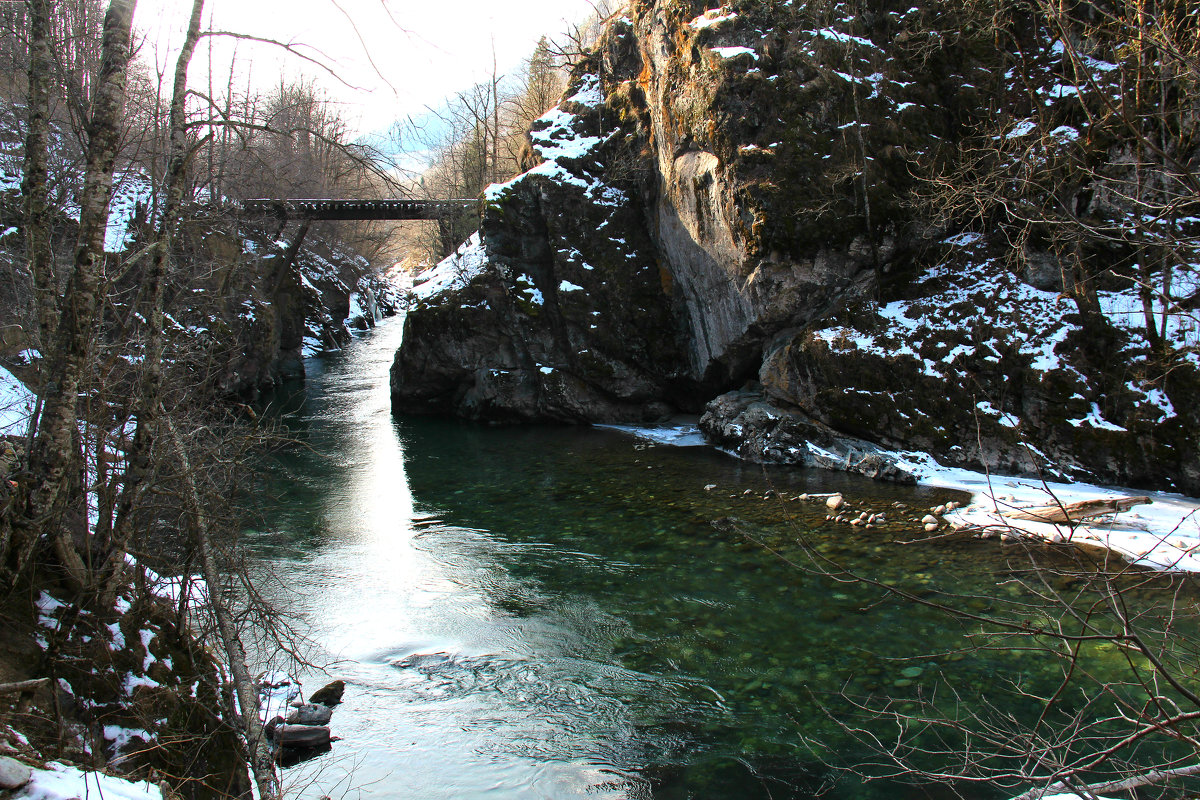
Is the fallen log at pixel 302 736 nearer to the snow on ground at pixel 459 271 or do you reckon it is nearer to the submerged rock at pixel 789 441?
the submerged rock at pixel 789 441

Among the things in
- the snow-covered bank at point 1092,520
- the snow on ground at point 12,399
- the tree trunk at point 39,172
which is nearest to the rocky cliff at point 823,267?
the snow-covered bank at point 1092,520

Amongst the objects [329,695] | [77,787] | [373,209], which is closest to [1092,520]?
[329,695]

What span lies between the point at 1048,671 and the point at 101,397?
922 cm

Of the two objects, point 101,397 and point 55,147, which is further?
point 55,147

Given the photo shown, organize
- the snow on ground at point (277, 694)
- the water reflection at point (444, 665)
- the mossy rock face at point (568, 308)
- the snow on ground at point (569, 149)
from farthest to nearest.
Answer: the snow on ground at point (569, 149)
the mossy rock face at point (568, 308)
the snow on ground at point (277, 694)
the water reflection at point (444, 665)

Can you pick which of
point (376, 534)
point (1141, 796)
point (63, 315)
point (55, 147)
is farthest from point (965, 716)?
point (55, 147)

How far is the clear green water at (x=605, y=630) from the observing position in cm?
616

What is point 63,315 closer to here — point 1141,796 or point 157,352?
point 157,352

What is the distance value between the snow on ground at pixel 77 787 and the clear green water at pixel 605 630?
2.33 metres

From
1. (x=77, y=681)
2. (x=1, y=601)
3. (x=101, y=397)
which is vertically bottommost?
(x=77, y=681)

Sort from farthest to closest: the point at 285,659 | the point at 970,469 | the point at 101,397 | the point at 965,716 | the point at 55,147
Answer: the point at 970,469, the point at 55,147, the point at 285,659, the point at 965,716, the point at 101,397

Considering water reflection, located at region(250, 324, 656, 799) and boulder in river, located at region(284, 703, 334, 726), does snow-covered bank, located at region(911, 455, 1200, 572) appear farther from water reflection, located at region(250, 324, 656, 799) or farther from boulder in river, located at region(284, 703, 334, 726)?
boulder in river, located at region(284, 703, 334, 726)

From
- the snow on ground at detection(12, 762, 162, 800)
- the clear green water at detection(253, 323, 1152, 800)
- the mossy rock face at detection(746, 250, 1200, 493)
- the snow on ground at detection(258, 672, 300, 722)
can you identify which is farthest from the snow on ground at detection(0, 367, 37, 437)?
the mossy rock face at detection(746, 250, 1200, 493)

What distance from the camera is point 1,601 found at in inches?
189
